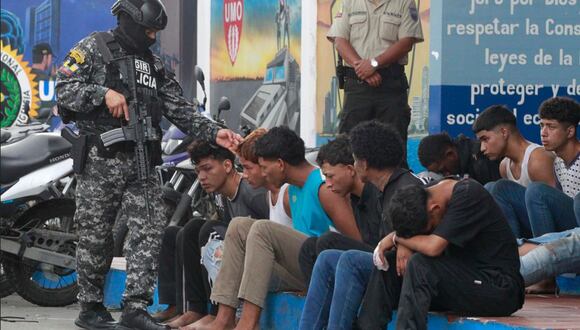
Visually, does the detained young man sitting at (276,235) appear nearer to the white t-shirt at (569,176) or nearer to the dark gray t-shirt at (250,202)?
the dark gray t-shirt at (250,202)

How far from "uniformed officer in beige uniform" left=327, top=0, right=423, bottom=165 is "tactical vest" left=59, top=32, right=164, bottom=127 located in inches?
52.2

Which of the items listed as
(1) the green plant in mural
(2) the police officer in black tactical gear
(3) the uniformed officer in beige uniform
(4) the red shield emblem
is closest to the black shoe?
(2) the police officer in black tactical gear

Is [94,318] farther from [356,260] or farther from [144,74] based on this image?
[356,260]

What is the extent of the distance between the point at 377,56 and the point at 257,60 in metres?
4.18

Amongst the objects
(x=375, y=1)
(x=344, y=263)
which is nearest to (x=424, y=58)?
(x=375, y=1)

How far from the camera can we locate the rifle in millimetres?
7605

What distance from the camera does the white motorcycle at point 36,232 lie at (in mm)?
9391

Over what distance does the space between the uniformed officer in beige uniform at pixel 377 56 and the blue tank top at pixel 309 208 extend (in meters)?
1.38

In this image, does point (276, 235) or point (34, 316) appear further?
point (34, 316)

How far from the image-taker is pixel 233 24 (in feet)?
42.1

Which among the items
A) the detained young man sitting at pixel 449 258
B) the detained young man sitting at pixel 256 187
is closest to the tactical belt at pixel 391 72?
the detained young man sitting at pixel 256 187

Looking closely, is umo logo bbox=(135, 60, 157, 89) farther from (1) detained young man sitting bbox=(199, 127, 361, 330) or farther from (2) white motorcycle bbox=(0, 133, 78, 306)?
(2) white motorcycle bbox=(0, 133, 78, 306)

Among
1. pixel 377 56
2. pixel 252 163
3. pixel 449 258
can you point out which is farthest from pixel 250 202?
pixel 449 258

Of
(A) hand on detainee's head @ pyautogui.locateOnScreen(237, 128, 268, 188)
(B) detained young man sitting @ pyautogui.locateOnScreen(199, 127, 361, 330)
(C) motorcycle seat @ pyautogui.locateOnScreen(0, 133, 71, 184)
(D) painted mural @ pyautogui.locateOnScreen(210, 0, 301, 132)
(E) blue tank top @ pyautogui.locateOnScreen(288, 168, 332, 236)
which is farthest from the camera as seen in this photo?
(D) painted mural @ pyautogui.locateOnScreen(210, 0, 301, 132)
